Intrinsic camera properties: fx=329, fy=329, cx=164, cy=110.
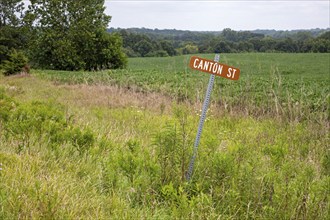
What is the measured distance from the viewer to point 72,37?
1369 inches

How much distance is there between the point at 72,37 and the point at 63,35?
0.96 metres

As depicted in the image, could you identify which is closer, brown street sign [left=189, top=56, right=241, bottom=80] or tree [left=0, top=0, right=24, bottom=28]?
brown street sign [left=189, top=56, right=241, bottom=80]

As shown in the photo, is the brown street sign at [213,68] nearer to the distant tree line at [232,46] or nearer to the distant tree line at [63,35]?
the distant tree line at [63,35]

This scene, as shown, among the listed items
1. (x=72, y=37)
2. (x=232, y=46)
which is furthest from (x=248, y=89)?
(x=232, y=46)

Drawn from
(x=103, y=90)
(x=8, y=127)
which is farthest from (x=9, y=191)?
(x=103, y=90)

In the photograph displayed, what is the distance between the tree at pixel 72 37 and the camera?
33.9 m

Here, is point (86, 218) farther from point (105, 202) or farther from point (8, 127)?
point (8, 127)

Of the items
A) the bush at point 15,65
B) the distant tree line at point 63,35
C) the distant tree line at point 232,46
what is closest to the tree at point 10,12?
the distant tree line at point 63,35

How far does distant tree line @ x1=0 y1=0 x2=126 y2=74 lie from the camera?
3394 centimetres

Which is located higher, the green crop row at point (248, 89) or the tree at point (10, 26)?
the tree at point (10, 26)

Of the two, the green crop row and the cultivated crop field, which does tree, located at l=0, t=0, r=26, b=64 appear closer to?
the green crop row

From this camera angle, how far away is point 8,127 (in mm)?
4359

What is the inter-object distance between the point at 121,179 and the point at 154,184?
13.7 inches

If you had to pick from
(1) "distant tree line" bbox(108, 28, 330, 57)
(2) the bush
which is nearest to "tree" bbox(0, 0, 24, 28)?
(2) the bush
